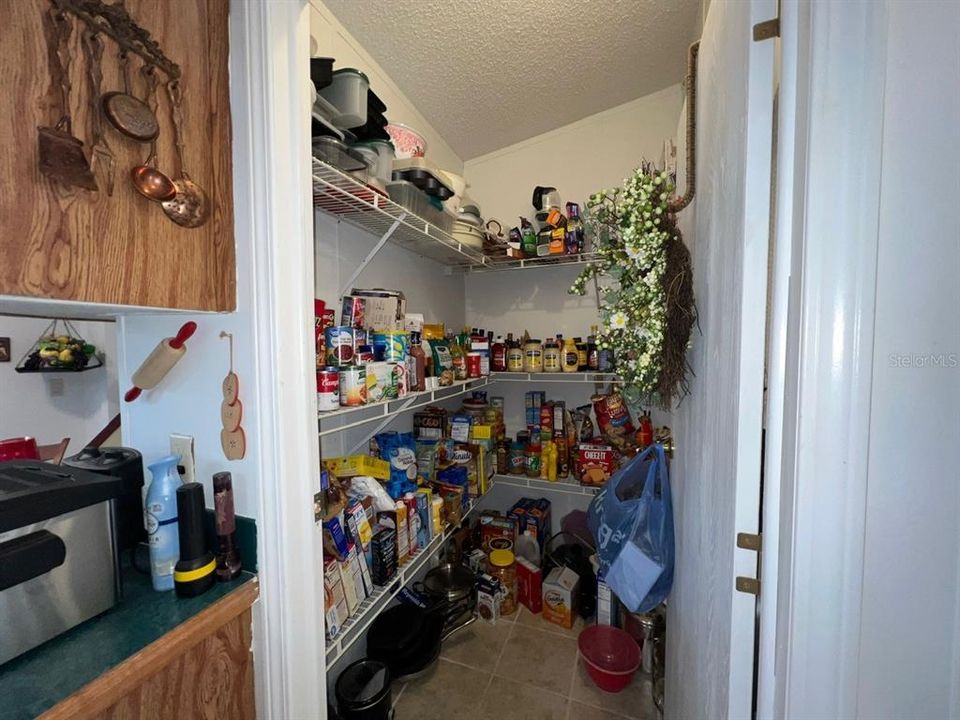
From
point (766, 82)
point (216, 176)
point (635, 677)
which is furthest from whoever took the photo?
point (635, 677)

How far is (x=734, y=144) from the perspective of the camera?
0.67 m

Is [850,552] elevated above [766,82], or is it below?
below

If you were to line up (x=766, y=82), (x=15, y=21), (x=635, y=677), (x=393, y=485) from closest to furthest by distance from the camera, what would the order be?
1. (x=15, y=21)
2. (x=766, y=82)
3. (x=393, y=485)
4. (x=635, y=677)

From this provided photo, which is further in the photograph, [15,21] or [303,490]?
[303,490]

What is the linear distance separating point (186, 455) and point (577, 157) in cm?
221

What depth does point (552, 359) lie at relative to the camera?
1.86 m

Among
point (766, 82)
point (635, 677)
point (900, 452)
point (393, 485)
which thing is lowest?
point (635, 677)

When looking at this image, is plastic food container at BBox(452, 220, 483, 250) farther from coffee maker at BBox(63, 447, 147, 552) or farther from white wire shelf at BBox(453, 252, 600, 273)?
coffee maker at BBox(63, 447, 147, 552)

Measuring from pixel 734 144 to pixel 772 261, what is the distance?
26cm

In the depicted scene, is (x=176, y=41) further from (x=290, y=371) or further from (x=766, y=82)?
(x=766, y=82)

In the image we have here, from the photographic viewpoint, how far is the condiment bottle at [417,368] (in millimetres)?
1272

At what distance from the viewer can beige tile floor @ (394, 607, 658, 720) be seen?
4.29 feet

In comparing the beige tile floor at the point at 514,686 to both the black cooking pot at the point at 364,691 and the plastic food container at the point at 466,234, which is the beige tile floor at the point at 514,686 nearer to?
the black cooking pot at the point at 364,691

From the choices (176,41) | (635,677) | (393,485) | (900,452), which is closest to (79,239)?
(176,41)
